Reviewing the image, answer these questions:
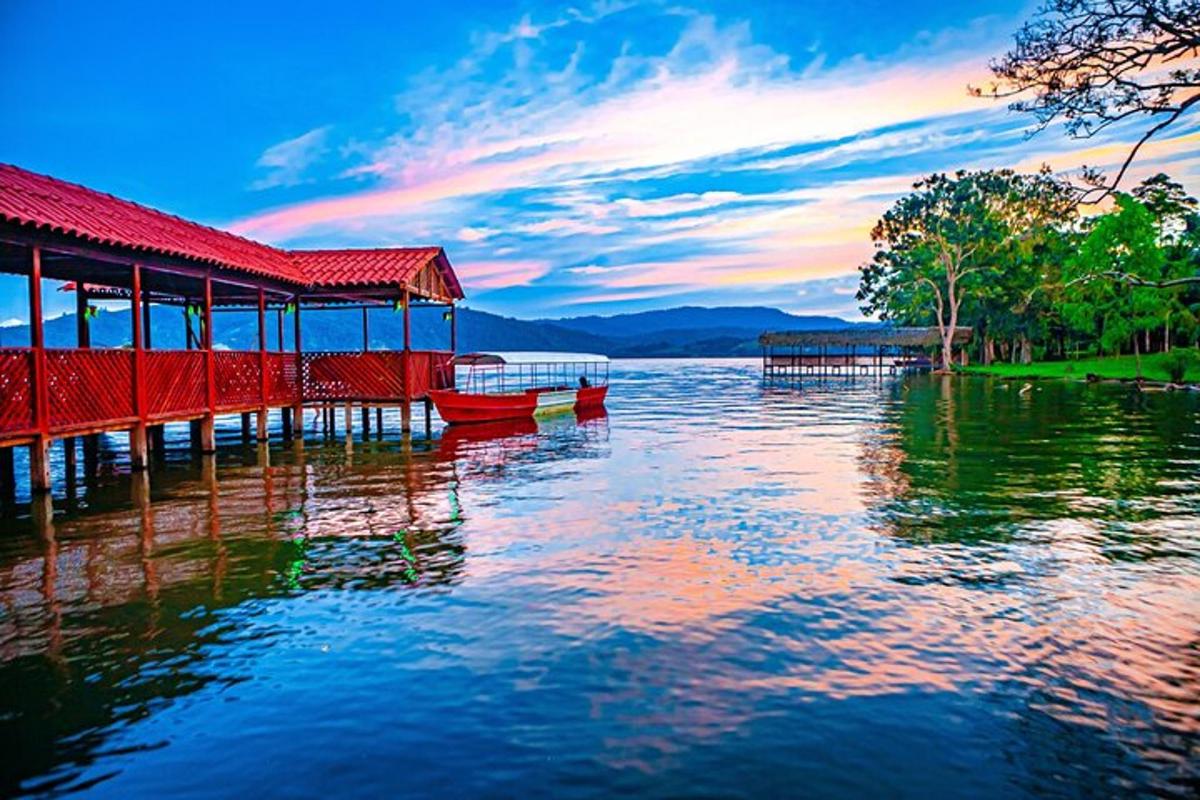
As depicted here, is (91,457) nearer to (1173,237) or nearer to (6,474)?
(6,474)

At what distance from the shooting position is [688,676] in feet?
22.8

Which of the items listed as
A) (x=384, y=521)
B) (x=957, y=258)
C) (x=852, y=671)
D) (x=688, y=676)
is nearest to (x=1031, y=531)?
(x=852, y=671)

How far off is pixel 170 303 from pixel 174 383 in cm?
819

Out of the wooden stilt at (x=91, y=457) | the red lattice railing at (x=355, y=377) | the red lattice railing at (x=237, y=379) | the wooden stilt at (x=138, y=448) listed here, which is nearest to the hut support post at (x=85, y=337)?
the wooden stilt at (x=91, y=457)

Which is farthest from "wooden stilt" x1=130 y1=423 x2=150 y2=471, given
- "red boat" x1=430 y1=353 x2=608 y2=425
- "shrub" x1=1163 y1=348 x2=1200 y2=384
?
"shrub" x1=1163 y1=348 x2=1200 y2=384

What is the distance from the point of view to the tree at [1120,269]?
54844 mm

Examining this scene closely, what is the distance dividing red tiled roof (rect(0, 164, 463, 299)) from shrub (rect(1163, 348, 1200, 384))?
1584 inches

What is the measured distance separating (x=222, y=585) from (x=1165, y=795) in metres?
9.07

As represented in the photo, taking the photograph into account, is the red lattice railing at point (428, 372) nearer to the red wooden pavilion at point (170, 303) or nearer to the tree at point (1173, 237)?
the red wooden pavilion at point (170, 303)

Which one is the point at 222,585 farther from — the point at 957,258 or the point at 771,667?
the point at 957,258

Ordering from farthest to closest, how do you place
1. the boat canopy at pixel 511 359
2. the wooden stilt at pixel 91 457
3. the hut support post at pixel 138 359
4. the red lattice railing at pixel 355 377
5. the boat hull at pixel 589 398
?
the boat hull at pixel 589 398 < the boat canopy at pixel 511 359 < the red lattice railing at pixel 355 377 < the wooden stilt at pixel 91 457 < the hut support post at pixel 138 359

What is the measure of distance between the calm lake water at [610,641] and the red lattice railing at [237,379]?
6.00 meters

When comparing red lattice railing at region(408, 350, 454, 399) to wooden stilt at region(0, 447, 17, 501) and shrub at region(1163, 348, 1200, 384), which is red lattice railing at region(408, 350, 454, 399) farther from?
shrub at region(1163, 348, 1200, 384)

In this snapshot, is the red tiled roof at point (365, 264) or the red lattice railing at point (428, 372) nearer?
the red tiled roof at point (365, 264)
